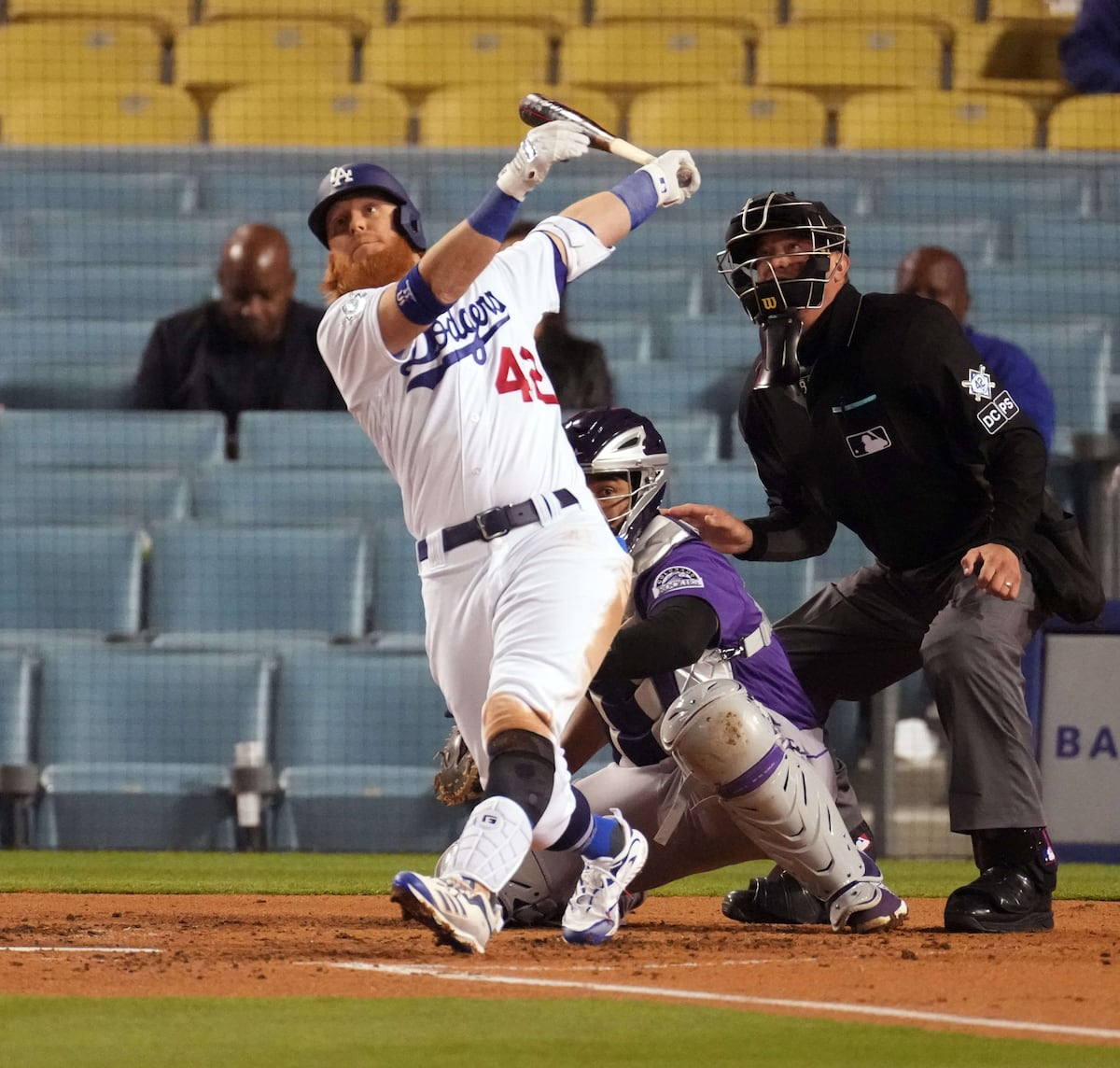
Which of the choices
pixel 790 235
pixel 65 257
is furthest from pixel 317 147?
pixel 790 235

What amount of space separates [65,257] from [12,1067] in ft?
24.3

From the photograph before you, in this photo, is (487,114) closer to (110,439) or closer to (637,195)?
(110,439)

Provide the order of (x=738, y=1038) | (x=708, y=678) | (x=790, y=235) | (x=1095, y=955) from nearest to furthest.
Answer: (x=738, y=1038)
(x=1095, y=955)
(x=708, y=678)
(x=790, y=235)

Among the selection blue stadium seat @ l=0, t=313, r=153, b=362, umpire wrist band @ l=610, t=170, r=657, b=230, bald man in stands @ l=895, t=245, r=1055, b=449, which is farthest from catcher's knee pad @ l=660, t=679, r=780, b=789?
blue stadium seat @ l=0, t=313, r=153, b=362

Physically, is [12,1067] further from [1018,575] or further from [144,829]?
[144,829]

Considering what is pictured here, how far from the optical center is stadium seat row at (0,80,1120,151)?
392 inches

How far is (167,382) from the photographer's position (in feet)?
25.6

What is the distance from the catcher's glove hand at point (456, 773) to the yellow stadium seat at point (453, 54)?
7.01 metres

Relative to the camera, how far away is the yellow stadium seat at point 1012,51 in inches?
416

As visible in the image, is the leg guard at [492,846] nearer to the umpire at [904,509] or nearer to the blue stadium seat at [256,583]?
the umpire at [904,509]

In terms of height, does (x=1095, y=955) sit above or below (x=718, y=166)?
below

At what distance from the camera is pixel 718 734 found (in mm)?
3820

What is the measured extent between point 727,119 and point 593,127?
622 cm

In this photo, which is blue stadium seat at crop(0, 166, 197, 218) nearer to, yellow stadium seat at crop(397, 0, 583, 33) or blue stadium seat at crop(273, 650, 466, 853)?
yellow stadium seat at crop(397, 0, 583, 33)
